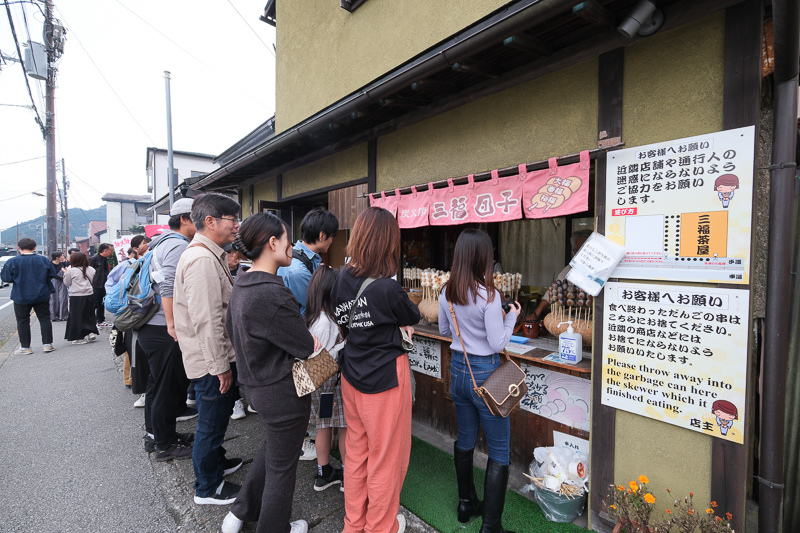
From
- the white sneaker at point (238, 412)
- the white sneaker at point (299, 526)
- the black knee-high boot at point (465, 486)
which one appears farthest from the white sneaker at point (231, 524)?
the white sneaker at point (238, 412)

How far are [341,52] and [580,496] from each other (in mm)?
6961

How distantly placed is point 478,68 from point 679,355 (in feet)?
9.68

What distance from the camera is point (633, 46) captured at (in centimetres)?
288

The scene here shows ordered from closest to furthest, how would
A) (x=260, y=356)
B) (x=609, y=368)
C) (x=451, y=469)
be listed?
(x=260, y=356) → (x=609, y=368) → (x=451, y=469)

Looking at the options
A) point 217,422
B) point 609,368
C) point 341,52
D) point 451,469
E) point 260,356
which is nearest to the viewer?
point 260,356

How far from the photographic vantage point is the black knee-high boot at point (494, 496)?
2789mm

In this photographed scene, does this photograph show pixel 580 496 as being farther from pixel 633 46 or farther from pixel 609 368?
pixel 633 46

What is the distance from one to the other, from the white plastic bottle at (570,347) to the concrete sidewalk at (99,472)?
1918mm

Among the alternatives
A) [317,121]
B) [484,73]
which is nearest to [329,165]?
[317,121]

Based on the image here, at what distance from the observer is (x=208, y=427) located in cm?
328

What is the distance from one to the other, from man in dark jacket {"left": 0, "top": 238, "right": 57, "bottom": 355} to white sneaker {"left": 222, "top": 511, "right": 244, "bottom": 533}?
848 centimetres

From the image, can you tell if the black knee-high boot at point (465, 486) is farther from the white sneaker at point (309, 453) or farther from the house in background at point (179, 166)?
the house in background at point (179, 166)

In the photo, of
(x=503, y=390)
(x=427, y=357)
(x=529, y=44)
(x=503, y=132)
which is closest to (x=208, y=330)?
(x=503, y=390)

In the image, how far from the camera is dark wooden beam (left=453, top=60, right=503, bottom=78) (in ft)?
11.2
